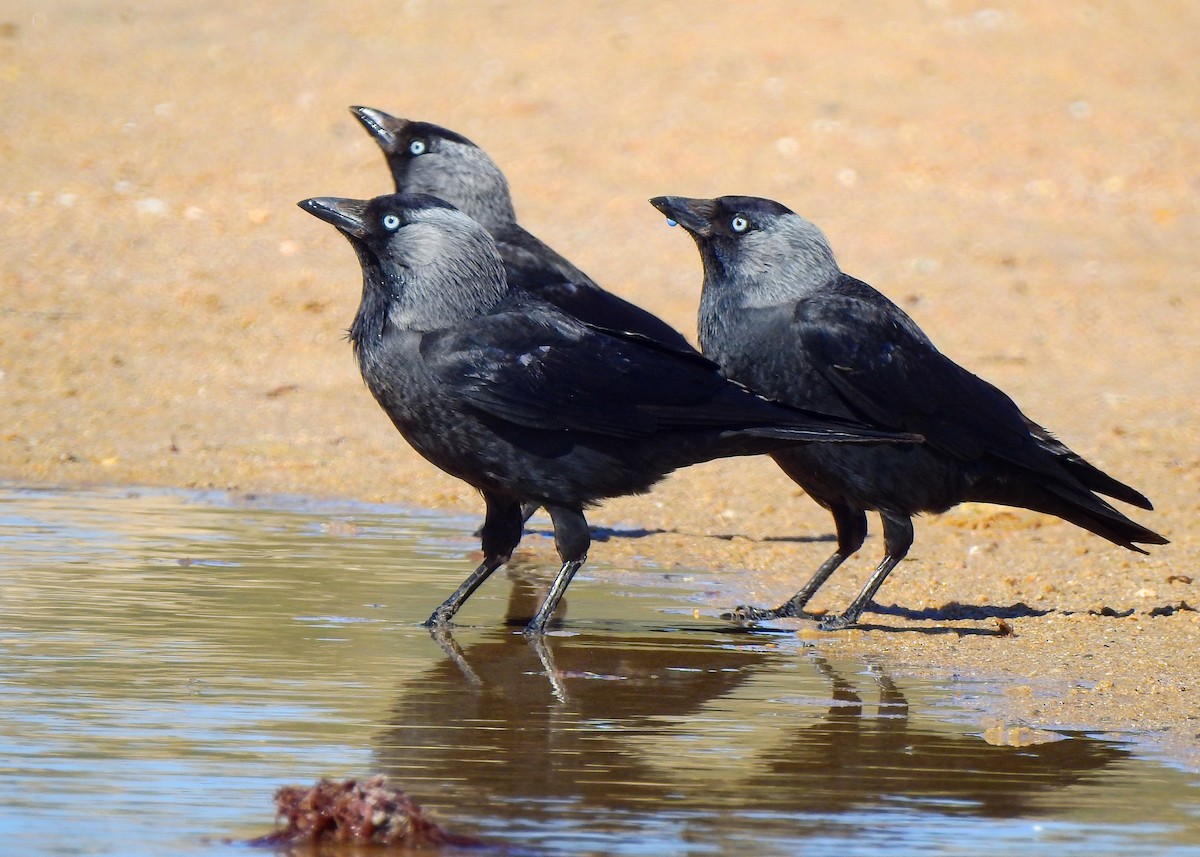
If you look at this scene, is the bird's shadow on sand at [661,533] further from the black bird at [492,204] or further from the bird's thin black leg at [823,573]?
the bird's thin black leg at [823,573]

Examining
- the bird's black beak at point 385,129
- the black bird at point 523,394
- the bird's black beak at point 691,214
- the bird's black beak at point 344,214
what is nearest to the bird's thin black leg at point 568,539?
the black bird at point 523,394

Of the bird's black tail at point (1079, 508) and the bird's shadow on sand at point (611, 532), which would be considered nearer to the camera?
the bird's black tail at point (1079, 508)

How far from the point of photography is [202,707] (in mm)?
4582

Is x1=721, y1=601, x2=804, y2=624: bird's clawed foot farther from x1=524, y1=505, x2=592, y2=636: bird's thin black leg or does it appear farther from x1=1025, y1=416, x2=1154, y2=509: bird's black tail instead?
x1=1025, y1=416, x2=1154, y2=509: bird's black tail

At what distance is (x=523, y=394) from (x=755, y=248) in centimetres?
116

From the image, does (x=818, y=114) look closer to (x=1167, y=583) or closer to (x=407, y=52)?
(x=407, y=52)

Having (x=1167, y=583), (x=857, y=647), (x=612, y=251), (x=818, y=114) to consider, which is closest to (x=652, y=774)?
(x=857, y=647)

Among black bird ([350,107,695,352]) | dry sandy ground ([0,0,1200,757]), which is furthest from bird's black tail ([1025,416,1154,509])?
black bird ([350,107,695,352])

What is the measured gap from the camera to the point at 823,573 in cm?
645

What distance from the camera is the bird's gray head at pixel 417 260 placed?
233 inches

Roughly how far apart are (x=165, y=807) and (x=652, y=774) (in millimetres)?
1001

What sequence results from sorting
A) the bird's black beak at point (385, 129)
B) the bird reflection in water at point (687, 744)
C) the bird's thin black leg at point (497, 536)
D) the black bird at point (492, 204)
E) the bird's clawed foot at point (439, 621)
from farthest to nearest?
the bird's black beak at point (385, 129) → the black bird at point (492, 204) → the bird's thin black leg at point (497, 536) → the bird's clawed foot at point (439, 621) → the bird reflection in water at point (687, 744)

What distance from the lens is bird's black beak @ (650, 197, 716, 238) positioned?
21.8ft

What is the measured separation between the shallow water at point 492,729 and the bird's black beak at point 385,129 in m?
2.43
